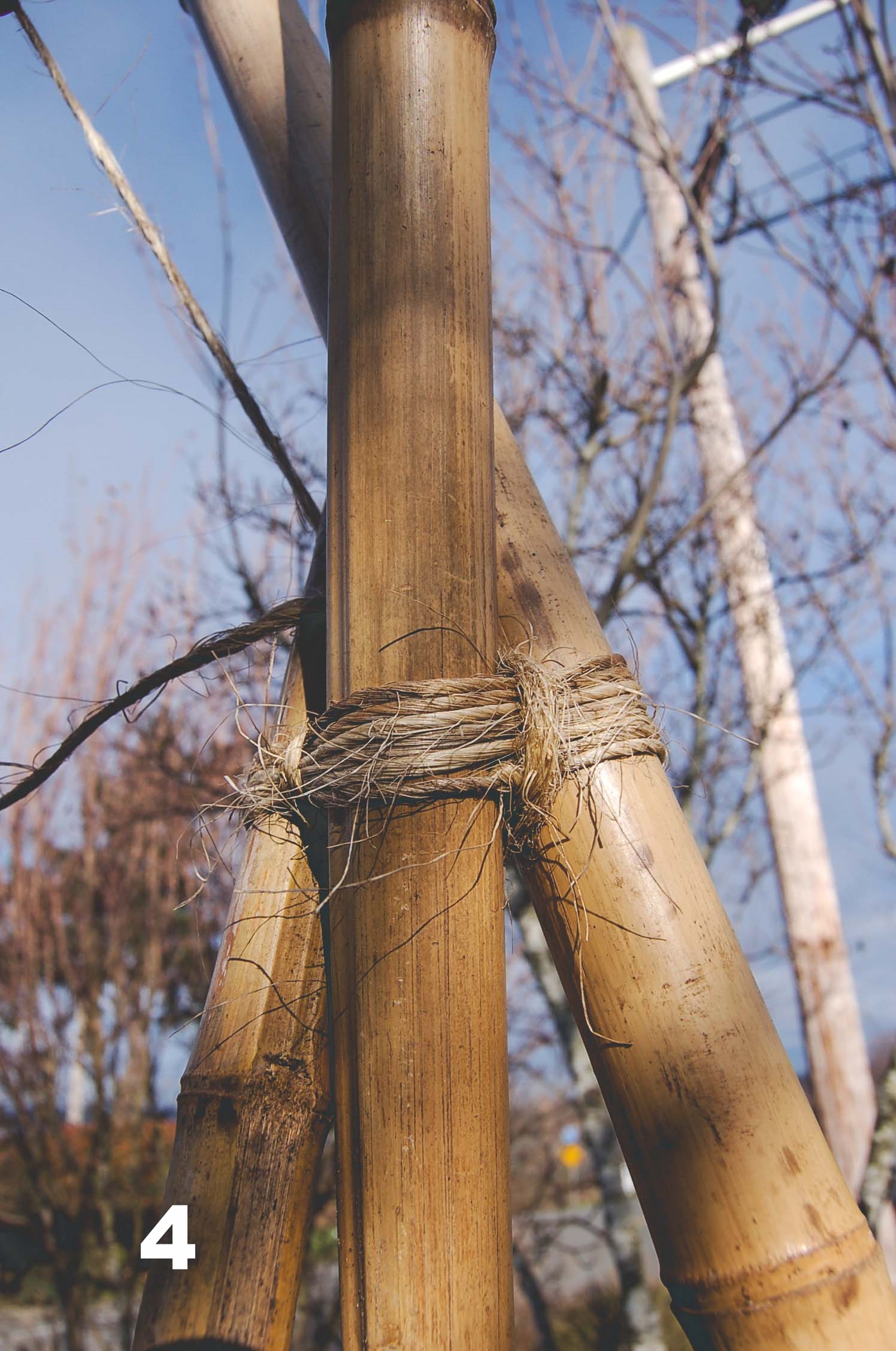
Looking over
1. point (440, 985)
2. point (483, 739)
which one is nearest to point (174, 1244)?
point (440, 985)

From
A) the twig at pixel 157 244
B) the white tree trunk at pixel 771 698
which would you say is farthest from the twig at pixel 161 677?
the white tree trunk at pixel 771 698

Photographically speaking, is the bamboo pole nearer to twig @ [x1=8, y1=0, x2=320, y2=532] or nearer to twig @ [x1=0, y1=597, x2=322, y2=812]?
twig @ [x1=0, y1=597, x2=322, y2=812]

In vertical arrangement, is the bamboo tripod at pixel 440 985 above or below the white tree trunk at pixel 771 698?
below

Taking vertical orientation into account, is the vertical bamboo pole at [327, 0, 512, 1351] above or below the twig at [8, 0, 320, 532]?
below

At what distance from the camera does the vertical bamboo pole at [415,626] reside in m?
0.72

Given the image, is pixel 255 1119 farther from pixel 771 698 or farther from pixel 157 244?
pixel 771 698

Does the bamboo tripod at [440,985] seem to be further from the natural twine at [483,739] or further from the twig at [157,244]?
the twig at [157,244]

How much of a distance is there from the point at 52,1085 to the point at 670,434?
189 inches

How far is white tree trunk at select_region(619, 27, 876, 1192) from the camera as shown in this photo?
455cm

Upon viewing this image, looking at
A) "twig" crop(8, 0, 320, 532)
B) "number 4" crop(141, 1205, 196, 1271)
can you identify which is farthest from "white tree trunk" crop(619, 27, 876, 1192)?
"number 4" crop(141, 1205, 196, 1271)

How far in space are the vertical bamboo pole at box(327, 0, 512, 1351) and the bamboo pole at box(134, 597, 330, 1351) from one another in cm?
10

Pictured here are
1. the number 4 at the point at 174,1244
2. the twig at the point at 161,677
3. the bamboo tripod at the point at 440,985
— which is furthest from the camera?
the twig at the point at 161,677

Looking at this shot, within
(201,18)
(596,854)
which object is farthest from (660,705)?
(201,18)

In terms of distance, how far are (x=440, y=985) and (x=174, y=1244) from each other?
33cm
